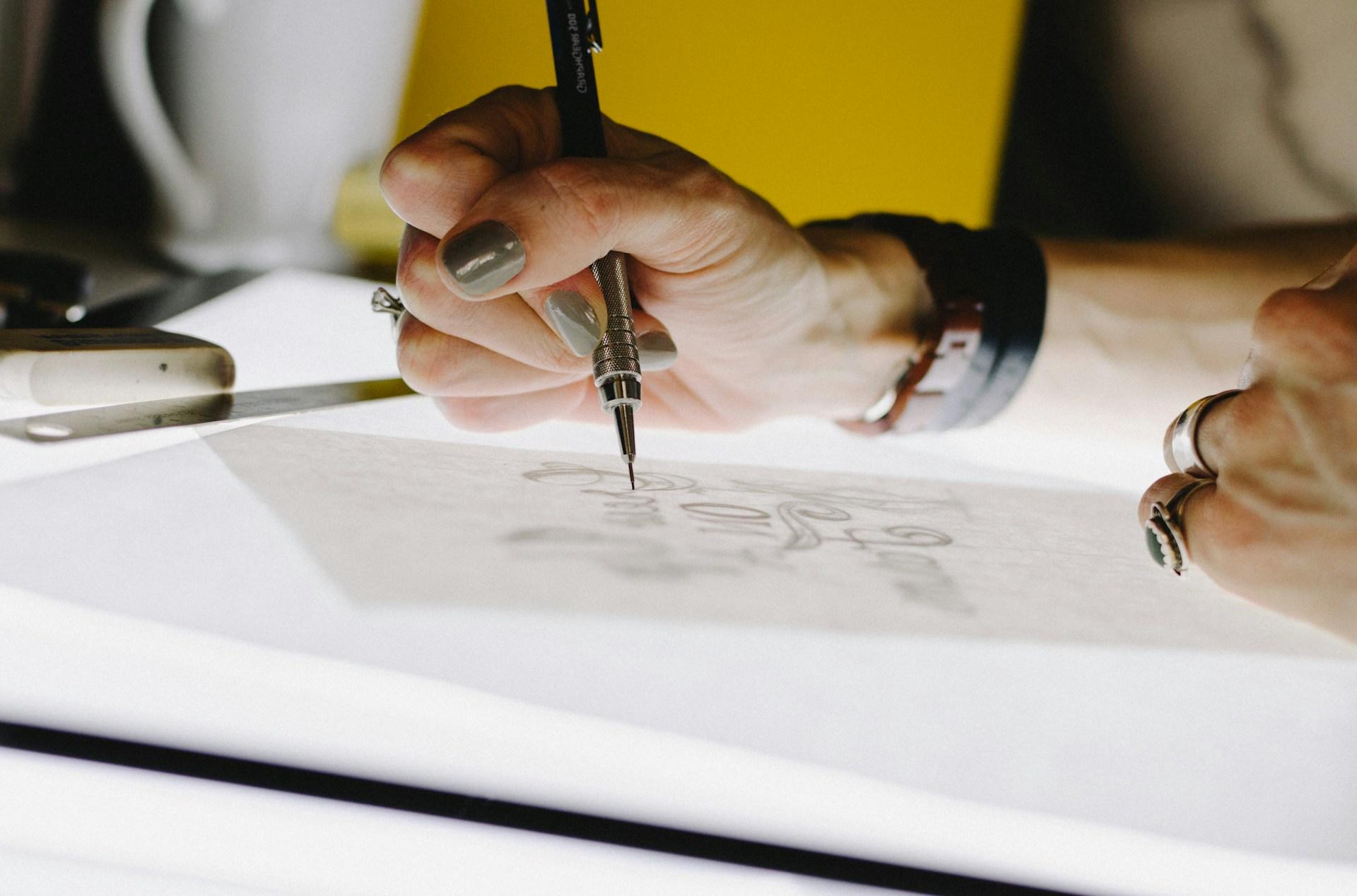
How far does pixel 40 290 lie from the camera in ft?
1.43

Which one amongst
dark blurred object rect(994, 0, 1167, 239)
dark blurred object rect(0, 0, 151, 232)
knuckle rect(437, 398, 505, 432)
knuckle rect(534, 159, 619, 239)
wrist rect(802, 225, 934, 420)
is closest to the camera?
knuckle rect(534, 159, 619, 239)

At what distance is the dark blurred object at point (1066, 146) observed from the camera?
0.85 m

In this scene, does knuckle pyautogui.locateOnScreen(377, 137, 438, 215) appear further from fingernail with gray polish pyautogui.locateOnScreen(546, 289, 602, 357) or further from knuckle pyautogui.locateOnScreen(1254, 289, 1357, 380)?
knuckle pyautogui.locateOnScreen(1254, 289, 1357, 380)

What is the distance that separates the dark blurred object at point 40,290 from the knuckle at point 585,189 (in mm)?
287

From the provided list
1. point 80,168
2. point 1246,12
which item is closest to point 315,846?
point 80,168

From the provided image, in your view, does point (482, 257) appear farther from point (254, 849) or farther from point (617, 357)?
point (254, 849)

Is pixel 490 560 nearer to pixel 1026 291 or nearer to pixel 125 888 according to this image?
pixel 125 888

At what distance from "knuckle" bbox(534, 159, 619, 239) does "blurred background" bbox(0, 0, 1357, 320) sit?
0.62 feet

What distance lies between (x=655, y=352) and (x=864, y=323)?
0.20m

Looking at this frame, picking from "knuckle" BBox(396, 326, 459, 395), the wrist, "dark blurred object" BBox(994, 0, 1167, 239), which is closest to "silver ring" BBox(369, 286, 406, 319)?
"knuckle" BBox(396, 326, 459, 395)

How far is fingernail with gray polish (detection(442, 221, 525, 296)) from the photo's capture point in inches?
10.9

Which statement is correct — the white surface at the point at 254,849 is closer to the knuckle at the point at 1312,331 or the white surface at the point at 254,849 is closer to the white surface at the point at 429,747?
the white surface at the point at 429,747

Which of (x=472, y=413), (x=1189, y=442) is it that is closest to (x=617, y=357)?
(x=472, y=413)

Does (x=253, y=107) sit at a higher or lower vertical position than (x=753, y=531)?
higher
